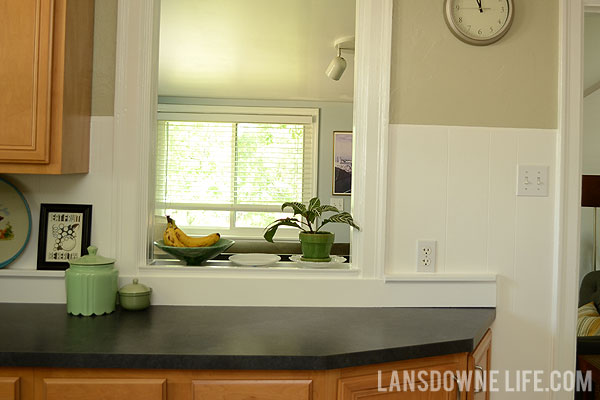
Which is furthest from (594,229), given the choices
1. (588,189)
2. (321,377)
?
(321,377)

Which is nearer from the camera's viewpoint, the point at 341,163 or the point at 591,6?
the point at 591,6

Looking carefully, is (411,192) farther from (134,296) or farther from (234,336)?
(134,296)

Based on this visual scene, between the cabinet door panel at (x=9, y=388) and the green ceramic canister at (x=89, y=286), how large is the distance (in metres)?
0.39

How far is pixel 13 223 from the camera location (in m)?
2.06

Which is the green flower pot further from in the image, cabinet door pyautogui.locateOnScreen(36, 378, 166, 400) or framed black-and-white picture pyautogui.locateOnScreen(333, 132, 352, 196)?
framed black-and-white picture pyautogui.locateOnScreen(333, 132, 352, 196)

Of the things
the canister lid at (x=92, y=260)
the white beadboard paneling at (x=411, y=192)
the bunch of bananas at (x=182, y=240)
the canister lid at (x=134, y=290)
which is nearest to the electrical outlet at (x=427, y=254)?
the white beadboard paneling at (x=411, y=192)

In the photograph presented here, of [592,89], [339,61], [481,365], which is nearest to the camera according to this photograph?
[481,365]

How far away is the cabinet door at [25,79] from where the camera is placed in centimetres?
177

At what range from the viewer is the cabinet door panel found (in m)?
1.50

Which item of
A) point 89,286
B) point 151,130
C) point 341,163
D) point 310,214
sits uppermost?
point 341,163

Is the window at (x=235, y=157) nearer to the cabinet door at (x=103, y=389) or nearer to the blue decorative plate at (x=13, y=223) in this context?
the blue decorative plate at (x=13, y=223)

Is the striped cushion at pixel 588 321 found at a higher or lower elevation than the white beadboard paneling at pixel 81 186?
lower

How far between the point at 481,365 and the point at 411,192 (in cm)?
65

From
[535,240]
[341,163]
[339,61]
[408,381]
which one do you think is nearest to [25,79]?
[408,381]
